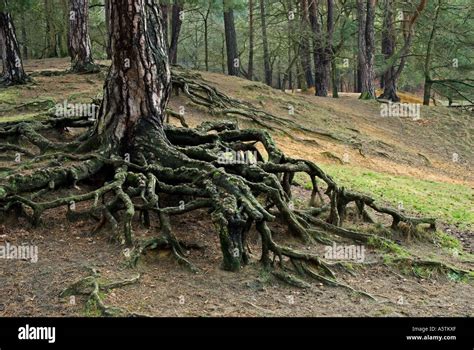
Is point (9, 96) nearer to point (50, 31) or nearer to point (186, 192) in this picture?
point (186, 192)

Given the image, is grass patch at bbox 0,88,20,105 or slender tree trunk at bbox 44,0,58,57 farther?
slender tree trunk at bbox 44,0,58,57

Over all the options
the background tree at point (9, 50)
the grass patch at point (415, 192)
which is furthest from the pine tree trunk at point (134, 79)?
the background tree at point (9, 50)

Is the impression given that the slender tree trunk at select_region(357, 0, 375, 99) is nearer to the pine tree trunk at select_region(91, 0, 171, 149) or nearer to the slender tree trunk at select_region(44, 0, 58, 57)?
the slender tree trunk at select_region(44, 0, 58, 57)

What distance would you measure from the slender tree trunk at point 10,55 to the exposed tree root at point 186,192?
5594mm

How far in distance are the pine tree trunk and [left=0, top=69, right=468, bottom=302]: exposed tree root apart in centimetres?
21

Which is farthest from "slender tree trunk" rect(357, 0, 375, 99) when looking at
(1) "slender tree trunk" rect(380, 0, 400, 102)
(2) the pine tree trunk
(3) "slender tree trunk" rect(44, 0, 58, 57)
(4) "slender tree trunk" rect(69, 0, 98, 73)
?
(2) the pine tree trunk

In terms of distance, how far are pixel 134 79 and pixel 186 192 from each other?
1.69 m

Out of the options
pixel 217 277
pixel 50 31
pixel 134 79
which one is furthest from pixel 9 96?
pixel 50 31

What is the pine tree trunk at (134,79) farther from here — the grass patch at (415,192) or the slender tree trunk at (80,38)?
the slender tree trunk at (80,38)

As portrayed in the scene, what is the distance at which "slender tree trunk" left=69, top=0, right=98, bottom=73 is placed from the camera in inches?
655

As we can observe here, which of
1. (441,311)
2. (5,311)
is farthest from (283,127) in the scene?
(5,311)

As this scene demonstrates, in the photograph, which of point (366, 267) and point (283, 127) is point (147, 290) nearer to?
point (366, 267)

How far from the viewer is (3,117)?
12.7 m

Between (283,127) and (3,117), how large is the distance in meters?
7.32
